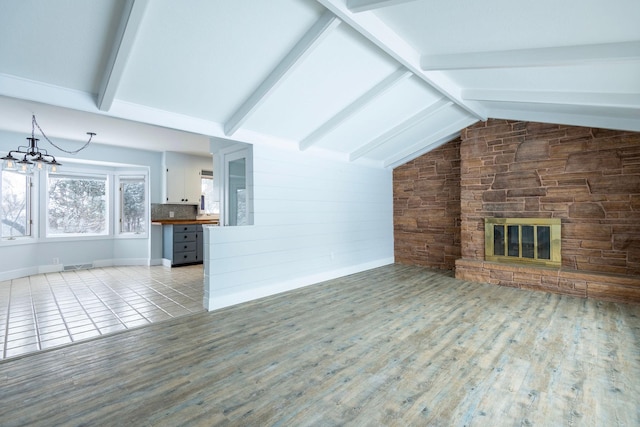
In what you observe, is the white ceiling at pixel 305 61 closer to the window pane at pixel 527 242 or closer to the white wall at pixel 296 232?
the white wall at pixel 296 232

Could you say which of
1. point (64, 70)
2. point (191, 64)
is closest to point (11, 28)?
point (64, 70)

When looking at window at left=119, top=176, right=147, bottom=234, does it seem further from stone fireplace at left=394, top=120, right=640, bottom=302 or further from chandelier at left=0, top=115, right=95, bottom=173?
stone fireplace at left=394, top=120, right=640, bottom=302

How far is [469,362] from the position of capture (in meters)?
2.57

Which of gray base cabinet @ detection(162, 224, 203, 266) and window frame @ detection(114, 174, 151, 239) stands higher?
window frame @ detection(114, 174, 151, 239)

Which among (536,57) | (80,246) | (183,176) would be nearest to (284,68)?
(536,57)

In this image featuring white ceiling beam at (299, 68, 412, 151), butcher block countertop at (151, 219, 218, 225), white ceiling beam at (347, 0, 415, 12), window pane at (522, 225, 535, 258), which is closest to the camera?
white ceiling beam at (347, 0, 415, 12)

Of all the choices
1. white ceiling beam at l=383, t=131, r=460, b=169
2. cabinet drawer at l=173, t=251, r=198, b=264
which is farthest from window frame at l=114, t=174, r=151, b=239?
white ceiling beam at l=383, t=131, r=460, b=169

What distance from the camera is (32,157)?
5.32 metres

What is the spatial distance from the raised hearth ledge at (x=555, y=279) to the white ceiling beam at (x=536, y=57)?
2.97m

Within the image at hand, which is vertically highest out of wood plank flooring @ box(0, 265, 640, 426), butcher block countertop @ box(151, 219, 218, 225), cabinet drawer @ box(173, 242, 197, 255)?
butcher block countertop @ box(151, 219, 218, 225)

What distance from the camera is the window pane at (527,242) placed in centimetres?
510

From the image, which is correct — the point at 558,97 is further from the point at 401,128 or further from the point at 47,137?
the point at 47,137

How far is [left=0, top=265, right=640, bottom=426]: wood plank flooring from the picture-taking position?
1943 millimetres

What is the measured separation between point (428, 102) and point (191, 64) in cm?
326
